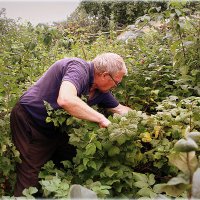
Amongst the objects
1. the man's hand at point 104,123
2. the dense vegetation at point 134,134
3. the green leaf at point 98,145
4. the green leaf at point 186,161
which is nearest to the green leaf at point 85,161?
the dense vegetation at point 134,134

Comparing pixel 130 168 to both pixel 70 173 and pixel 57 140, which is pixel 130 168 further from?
pixel 57 140

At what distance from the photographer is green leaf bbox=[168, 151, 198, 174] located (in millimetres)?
896

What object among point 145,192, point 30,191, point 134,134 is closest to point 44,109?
point 134,134

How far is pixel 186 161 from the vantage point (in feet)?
3.01

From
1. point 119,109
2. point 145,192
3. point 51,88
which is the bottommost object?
point 145,192

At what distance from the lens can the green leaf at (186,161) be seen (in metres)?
0.90

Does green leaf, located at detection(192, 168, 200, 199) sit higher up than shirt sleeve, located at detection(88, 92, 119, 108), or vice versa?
green leaf, located at detection(192, 168, 200, 199)

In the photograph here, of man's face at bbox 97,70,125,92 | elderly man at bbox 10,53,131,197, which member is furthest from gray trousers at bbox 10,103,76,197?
man's face at bbox 97,70,125,92

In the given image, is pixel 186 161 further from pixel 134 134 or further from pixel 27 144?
pixel 27 144

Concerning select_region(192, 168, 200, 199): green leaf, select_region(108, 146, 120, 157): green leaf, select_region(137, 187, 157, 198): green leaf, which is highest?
select_region(192, 168, 200, 199): green leaf

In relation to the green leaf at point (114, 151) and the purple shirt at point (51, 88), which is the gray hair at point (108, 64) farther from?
the green leaf at point (114, 151)

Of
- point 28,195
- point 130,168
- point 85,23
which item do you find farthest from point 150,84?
point 85,23

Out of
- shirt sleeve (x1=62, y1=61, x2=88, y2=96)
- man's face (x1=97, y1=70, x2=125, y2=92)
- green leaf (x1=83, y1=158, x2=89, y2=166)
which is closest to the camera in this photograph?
green leaf (x1=83, y1=158, x2=89, y2=166)

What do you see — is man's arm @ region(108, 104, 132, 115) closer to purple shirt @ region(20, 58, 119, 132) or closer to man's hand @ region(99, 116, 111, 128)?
purple shirt @ region(20, 58, 119, 132)
